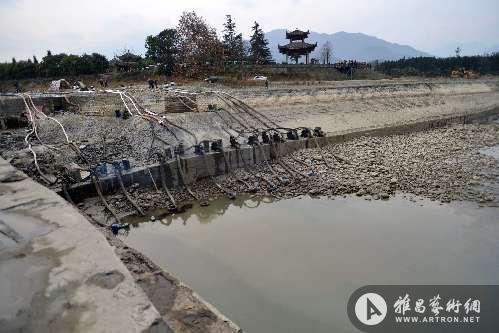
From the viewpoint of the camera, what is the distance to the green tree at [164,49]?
95.2 ft

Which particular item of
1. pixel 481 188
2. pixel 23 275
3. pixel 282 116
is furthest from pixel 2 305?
pixel 282 116

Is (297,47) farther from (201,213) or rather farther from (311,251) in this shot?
(311,251)

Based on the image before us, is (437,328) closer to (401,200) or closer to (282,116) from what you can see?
(401,200)

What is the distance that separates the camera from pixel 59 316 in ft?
12.5

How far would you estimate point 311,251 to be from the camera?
336 inches

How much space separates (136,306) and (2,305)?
60.1 inches

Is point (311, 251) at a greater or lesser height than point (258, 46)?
lesser

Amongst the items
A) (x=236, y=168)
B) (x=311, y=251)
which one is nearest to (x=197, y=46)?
(x=236, y=168)
